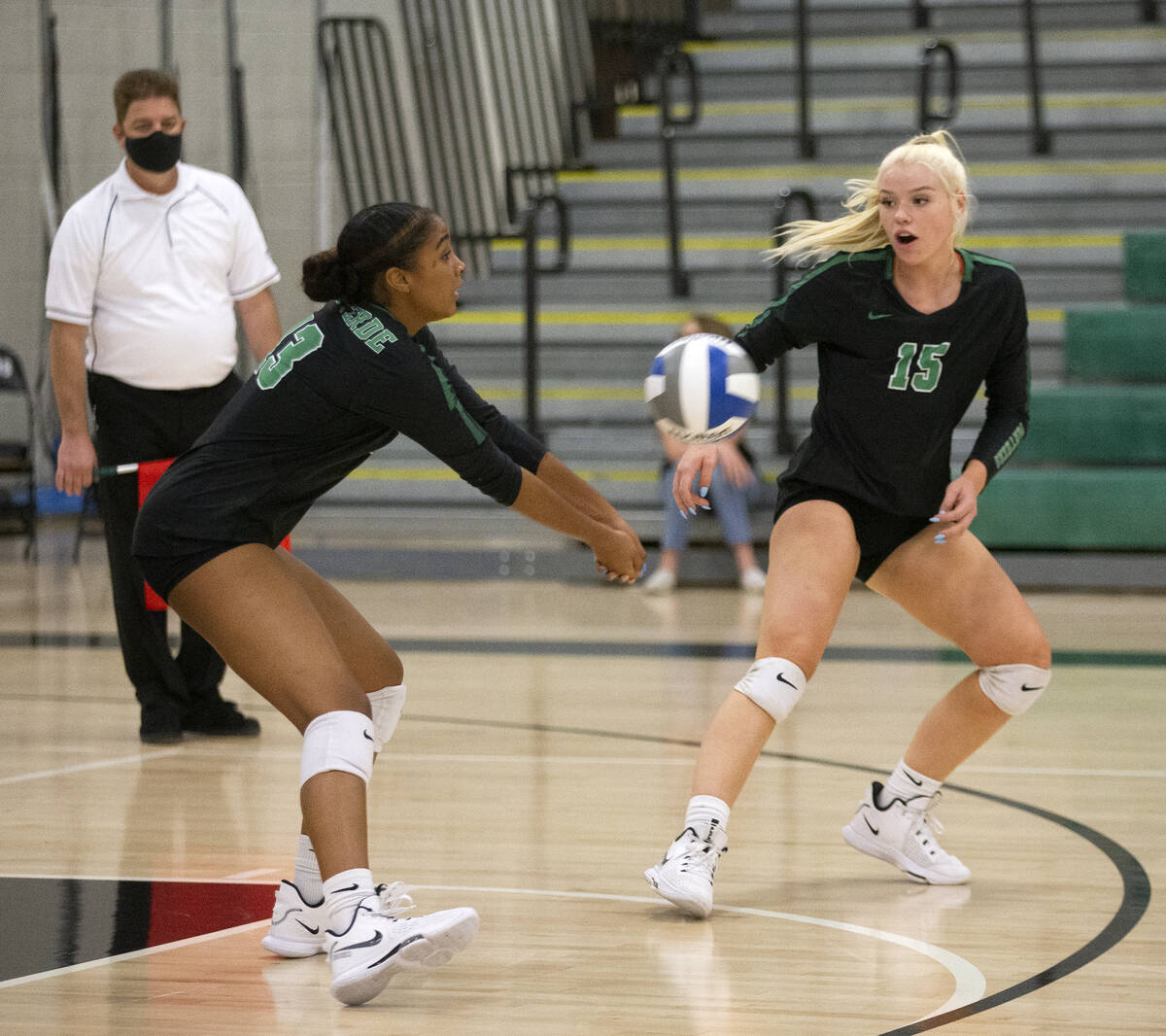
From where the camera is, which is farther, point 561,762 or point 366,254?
point 561,762

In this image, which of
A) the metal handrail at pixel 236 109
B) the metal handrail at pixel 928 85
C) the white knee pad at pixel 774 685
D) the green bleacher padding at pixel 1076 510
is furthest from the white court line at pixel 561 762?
the metal handrail at pixel 236 109

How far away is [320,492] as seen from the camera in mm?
2854

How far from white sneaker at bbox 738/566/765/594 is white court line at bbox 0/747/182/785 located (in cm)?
354

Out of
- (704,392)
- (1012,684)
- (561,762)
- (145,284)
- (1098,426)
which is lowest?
(561,762)

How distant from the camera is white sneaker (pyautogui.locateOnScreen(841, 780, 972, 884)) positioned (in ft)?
10.6

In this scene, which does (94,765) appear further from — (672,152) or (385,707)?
(672,152)

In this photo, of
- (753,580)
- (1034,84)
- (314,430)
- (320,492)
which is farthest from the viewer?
(1034,84)

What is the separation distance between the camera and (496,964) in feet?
8.92

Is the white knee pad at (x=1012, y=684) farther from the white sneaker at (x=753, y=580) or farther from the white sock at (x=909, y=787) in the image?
the white sneaker at (x=753, y=580)

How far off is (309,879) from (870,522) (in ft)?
3.70

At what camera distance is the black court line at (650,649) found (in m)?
5.88

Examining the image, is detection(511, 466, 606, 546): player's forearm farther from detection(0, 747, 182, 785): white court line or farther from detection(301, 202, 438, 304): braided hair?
detection(0, 747, 182, 785): white court line

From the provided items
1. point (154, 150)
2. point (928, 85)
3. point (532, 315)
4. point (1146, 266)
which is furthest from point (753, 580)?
point (154, 150)

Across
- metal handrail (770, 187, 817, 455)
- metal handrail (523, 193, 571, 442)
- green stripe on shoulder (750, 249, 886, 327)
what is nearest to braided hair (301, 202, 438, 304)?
green stripe on shoulder (750, 249, 886, 327)
